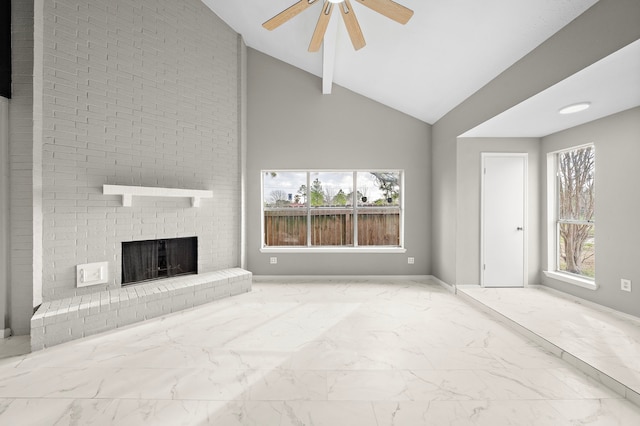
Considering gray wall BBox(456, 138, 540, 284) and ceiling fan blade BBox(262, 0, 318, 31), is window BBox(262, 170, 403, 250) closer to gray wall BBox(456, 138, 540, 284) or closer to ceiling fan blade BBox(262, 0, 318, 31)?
gray wall BBox(456, 138, 540, 284)

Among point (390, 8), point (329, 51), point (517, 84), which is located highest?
point (329, 51)

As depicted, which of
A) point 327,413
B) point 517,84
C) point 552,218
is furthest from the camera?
point 552,218

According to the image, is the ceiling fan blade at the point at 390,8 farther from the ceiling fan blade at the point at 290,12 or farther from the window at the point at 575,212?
the window at the point at 575,212

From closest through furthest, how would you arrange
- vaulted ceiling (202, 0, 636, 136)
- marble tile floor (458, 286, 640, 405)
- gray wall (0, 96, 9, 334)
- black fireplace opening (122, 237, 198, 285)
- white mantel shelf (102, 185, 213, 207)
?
marble tile floor (458, 286, 640, 405)
vaulted ceiling (202, 0, 636, 136)
gray wall (0, 96, 9, 334)
white mantel shelf (102, 185, 213, 207)
black fireplace opening (122, 237, 198, 285)

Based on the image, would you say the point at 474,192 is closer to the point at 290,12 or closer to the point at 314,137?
the point at 314,137

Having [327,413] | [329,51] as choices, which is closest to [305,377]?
[327,413]

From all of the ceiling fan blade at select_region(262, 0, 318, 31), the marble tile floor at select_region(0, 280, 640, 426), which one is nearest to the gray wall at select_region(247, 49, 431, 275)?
the marble tile floor at select_region(0, 280, 640, 426)

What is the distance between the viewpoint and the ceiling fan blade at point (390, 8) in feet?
6.89

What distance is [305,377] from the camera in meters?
2.11

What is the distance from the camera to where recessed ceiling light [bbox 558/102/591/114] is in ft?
9.30

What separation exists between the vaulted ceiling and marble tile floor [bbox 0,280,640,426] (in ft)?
8.79

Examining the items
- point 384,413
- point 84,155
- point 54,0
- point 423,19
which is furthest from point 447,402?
point 54,0

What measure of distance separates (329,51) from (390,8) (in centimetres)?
155

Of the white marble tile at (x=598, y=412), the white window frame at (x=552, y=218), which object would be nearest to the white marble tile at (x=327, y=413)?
the white marble tile at (x=598, y=412)
